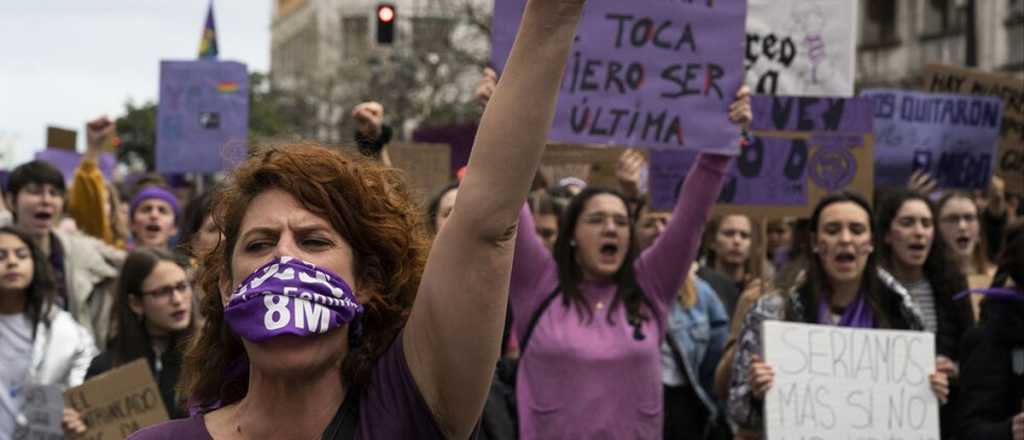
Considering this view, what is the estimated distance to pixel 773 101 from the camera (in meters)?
7.61

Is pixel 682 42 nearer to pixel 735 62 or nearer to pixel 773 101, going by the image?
pixel 735 62

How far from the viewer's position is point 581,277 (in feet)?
18.7

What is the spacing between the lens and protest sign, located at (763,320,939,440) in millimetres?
5008

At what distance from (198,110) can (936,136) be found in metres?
5.03

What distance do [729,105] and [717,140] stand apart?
0.94 feet

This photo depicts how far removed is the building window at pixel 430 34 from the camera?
110 feet

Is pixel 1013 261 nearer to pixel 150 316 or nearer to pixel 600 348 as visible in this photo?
pixel 600 348

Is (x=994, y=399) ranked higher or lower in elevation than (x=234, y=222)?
lower

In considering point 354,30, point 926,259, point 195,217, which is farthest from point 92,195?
point 354,30

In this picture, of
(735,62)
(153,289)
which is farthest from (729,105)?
(153,289)

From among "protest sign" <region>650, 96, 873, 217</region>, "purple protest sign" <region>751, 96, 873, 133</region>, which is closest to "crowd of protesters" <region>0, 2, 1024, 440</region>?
"protest sign" <region>650, 96, 873, 217</region>

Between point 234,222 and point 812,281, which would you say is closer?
point 234,222

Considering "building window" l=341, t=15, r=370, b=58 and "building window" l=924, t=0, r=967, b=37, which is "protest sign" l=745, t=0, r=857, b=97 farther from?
"building window" l=341, t=15, r=370, b=58

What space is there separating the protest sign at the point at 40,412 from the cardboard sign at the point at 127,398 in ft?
0.73
